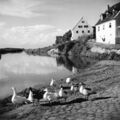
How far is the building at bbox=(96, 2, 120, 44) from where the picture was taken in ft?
196

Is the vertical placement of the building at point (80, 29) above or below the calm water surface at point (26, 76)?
above

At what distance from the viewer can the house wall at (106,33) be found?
60.9 meters

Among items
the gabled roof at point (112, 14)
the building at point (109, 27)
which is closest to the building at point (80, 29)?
the building at point (109, 27)

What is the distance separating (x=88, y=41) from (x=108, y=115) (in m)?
69.6

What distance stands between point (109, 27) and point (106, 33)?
278 cm

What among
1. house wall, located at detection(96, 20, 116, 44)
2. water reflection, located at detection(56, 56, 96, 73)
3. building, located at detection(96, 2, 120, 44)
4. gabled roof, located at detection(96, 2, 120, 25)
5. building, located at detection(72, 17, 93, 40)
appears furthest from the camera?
building, located at detection(72, 17, 93, 40)

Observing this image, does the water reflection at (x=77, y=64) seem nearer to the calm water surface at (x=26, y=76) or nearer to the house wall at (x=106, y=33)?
the calm water surface at (x=26, y=76)

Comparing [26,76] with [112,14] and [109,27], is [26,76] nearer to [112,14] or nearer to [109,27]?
[109,27]

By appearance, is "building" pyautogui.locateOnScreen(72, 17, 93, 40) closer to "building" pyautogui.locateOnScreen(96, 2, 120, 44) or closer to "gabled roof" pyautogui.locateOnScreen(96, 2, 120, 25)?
"building" pyautogui.locateOnScreen(96, 2, 120, 44)

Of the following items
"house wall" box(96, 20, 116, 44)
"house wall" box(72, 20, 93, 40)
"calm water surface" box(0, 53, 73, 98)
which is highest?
"house wall" box(72, 20, 93, 40)

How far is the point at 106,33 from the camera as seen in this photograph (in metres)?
65.4

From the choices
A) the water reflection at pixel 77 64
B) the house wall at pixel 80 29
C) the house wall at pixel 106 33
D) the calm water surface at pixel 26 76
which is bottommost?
the calm water surface at pixel 26 76

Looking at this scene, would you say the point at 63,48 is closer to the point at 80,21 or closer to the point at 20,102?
the point at 80,21

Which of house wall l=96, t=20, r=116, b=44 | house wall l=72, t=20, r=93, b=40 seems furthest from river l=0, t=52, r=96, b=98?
house wall l=72, t=20, r=93, b=40
